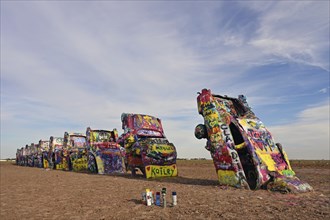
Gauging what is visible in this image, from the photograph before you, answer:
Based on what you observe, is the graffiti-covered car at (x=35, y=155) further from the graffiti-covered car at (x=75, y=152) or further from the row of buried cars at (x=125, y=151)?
the graffiti-covered car at (x=75, y=152)

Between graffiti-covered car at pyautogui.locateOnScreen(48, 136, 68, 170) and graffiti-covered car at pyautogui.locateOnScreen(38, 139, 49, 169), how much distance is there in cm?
160

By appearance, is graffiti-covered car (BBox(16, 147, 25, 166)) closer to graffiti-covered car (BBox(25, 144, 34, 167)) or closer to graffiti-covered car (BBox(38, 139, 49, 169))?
graffiti-covered car (BBox(25, 144, 34, 167))

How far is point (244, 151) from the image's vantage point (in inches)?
370

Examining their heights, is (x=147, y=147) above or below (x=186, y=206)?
above

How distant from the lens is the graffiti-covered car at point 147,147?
12.6 meters

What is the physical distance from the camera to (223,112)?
362 inches

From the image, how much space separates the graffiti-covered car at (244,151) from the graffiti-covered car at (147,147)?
3920 mm

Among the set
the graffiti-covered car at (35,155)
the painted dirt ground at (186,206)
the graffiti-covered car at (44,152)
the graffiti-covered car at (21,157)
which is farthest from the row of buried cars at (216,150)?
the graffiti-covered car at (21,157)

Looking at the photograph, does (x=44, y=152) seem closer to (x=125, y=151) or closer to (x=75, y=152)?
(x=75, y=152)

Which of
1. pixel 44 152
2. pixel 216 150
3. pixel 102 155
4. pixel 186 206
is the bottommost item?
pixel 186 206

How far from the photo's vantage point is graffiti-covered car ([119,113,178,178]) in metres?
12.6

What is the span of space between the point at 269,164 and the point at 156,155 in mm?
5739

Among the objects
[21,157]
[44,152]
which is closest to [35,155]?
[44,152]

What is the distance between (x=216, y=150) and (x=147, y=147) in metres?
4.60
